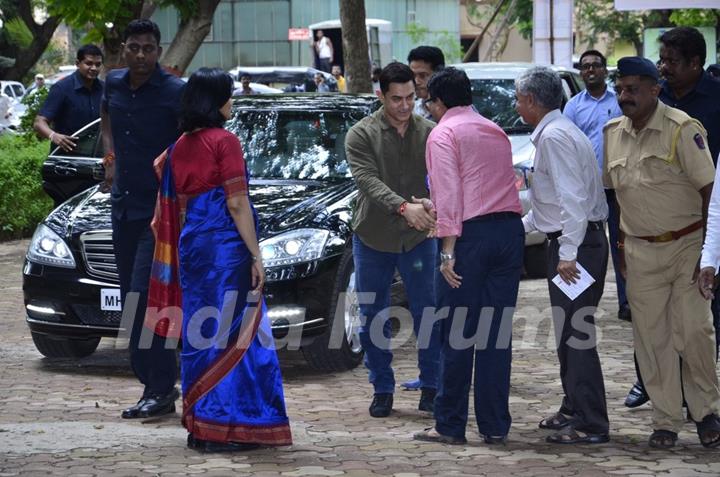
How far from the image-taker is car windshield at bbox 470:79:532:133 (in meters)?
13.8

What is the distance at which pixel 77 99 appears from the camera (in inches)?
463

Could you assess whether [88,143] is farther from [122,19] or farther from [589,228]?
[122,19]

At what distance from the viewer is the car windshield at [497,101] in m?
13.8

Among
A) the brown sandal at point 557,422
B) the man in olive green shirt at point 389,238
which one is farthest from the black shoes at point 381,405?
the brown sandal at point 557,422

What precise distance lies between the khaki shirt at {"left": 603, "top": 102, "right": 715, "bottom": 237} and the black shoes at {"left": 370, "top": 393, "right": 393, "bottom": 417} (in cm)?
173

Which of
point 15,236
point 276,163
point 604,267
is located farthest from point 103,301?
point 15,236

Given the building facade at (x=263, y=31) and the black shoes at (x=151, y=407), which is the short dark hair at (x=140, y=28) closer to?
the black shoes at (x=151, y=407)

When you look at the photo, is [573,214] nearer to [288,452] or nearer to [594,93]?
[288,452]

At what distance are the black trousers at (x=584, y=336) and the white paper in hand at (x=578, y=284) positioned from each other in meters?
0.03

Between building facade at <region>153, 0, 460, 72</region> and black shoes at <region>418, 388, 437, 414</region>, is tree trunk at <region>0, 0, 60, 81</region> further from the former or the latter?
building facade at <region>153, 0, 460, 72</region>

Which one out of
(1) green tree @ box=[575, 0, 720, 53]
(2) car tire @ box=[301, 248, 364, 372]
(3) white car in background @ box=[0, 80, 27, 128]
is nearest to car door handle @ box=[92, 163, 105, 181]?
(2) car tire @ box=[301, 248, 364, 372]

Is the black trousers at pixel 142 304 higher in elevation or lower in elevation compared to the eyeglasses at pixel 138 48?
lower

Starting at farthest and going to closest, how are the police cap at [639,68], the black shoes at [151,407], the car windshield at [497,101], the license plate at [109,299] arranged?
the car windshield at [497,101], the license plate at [109,299], the black shoes at [151,407], the police cap at [639,68]

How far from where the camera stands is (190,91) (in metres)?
6.89
